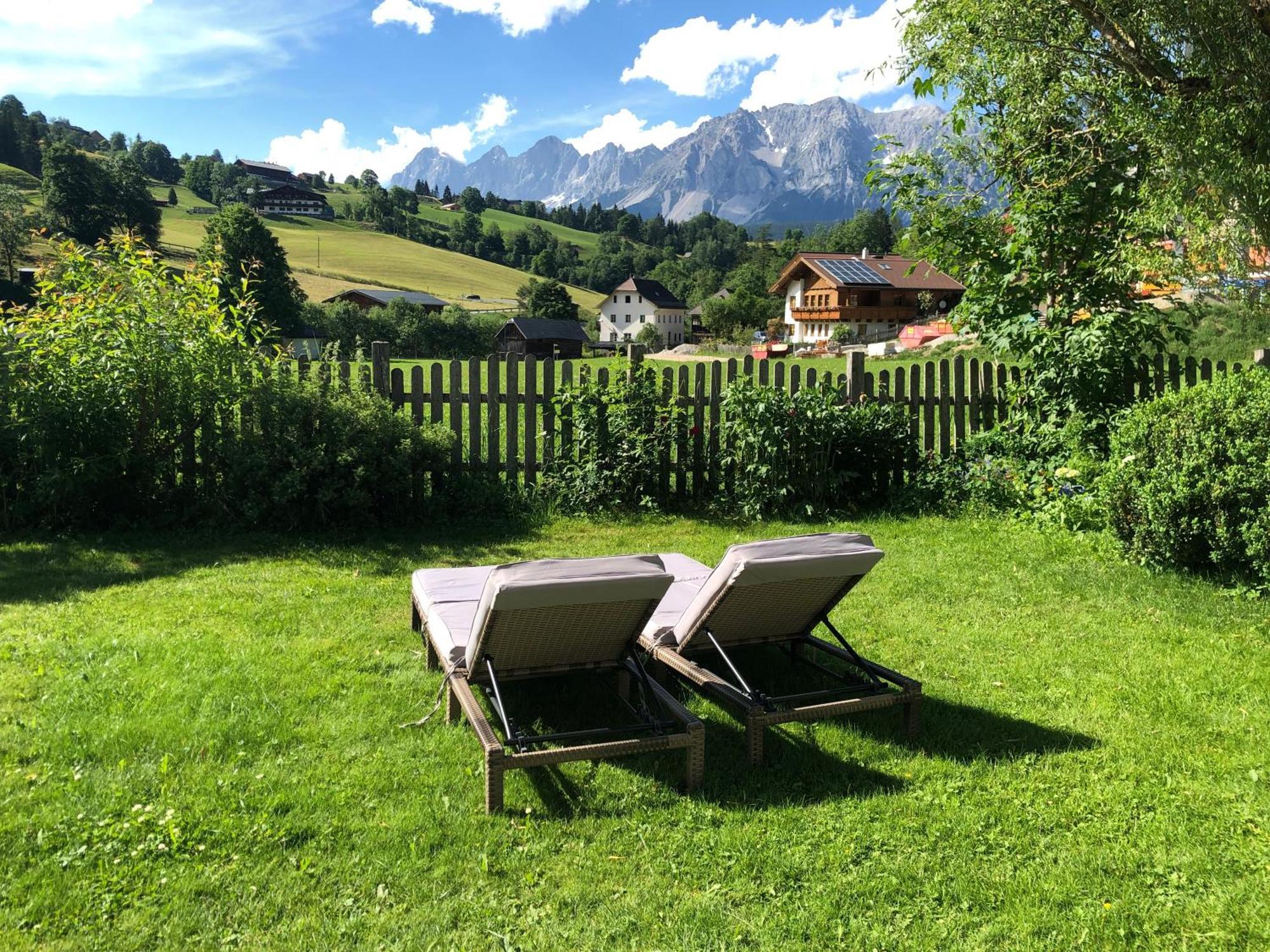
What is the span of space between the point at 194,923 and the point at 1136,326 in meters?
9.19

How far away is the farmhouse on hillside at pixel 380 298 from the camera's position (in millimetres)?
72906

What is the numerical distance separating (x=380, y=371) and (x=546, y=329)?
68.5 metres

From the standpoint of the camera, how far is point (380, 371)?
8461mm

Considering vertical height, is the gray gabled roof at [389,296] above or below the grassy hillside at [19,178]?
below

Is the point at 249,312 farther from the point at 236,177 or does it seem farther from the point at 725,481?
the point at 236,177

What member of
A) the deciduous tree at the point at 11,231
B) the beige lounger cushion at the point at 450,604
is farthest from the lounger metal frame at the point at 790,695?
the deciduous tree at the point at 11,231

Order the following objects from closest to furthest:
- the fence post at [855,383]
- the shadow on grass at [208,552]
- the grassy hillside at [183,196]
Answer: the shadow on grass at [208,552], the fence post at [855,383], the grassy hillside at [183,196]

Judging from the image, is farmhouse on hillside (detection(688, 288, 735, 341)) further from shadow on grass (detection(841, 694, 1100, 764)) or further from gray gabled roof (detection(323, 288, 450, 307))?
shadow on grass (detection(841, 694, 1100, 764))

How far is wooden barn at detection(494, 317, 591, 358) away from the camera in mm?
73375

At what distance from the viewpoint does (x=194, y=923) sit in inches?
105

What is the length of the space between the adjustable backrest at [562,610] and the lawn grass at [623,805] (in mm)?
490

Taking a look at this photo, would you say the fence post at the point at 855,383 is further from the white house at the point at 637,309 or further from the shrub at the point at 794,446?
the white house at the point at 637,309

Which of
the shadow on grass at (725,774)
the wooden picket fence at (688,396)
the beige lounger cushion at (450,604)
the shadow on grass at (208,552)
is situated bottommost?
the shadow on grass at (725,774)

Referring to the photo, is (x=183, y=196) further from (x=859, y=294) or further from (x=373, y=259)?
(x=859, y=294)
